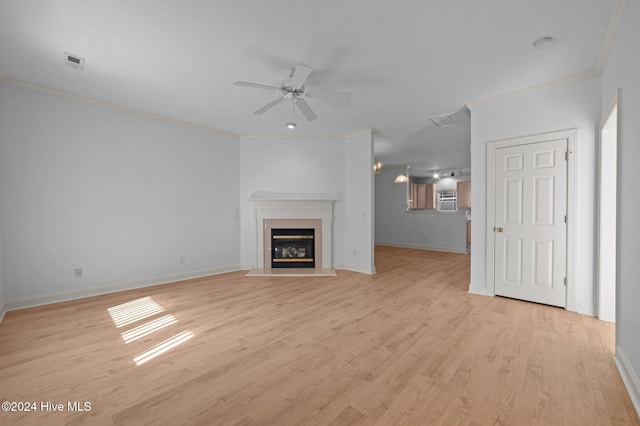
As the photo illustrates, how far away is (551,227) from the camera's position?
3246mm

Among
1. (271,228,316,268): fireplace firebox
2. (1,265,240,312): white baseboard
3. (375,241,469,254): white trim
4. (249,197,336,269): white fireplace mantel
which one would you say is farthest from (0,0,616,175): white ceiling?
(375,241,469,254): white trim

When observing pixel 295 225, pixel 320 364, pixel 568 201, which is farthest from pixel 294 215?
pixel 568 201

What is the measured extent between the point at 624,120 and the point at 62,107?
6.00 metres

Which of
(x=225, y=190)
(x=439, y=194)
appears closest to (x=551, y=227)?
(x=225, y=190)

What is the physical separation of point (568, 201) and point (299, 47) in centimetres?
350

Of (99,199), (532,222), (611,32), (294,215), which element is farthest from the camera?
(294,215)

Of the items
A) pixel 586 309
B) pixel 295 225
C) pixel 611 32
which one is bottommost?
pixel 586 309

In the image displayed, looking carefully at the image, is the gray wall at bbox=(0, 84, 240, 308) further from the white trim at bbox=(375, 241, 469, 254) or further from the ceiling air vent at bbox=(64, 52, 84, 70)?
the white trim at bbox=(375, 241, 469, 254)

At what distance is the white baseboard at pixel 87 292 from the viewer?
3.26 metres

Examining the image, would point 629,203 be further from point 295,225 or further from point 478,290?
point 295,225

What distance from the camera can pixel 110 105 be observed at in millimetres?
3936

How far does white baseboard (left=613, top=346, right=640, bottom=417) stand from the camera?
160 centimetres

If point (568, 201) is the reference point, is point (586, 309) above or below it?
below

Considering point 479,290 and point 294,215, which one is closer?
point 479,290
